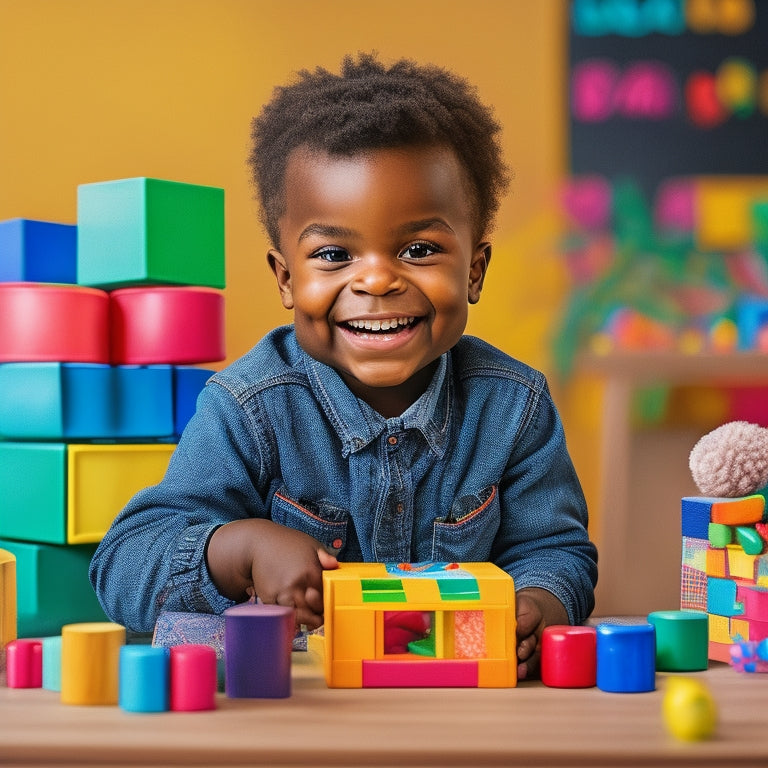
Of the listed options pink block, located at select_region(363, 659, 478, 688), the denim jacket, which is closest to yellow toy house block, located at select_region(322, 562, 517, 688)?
pink block, located at select_region(363, 659, 478, 688)

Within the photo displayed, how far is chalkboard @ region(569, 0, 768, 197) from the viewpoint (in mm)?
2553

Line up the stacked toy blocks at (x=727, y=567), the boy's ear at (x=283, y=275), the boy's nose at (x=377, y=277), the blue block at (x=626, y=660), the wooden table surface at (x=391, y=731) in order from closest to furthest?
the wooden table surface at (x=391, y=731) → the blue block at (x=626, y=660) → the stacked toy blocks at (x=727, y=567) → the boy's nose at (x=377, y=277) → the boy's ear at (x=283, y=275)

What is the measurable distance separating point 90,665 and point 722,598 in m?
0.42

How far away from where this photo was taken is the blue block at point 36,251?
1176 mm

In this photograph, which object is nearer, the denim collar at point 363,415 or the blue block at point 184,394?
the denim collar at point 363,415

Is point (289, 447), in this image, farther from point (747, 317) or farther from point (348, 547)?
point (747, 317)

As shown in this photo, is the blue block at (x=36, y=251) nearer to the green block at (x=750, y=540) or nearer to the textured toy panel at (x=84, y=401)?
the textured toy panel at (x=84, y=401)

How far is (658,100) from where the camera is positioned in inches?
102

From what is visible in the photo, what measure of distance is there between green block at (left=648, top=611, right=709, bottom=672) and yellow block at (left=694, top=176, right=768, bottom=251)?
2.05 meters

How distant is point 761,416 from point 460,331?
6.09ft

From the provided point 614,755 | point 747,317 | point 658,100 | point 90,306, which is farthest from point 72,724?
point 658,100

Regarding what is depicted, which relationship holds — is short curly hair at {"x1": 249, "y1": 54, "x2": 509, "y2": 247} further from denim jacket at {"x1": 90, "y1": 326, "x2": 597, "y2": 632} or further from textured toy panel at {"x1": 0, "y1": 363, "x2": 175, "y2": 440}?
textured toy panel at {"x1": 0, "y1": 363, "x2": 175, "y2": 440}

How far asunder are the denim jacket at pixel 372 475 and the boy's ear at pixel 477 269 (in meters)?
0.07

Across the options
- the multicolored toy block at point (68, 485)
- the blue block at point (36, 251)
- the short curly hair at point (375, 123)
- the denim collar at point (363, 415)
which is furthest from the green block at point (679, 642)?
the blue block at point (36, 251)
